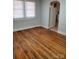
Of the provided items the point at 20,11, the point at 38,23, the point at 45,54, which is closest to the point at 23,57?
the point at 45,54

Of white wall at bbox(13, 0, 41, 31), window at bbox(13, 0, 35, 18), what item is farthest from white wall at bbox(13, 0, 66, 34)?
window at bbox(13, 0, 35, 18)

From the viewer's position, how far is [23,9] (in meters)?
6.17

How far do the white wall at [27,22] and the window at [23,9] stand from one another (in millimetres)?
324

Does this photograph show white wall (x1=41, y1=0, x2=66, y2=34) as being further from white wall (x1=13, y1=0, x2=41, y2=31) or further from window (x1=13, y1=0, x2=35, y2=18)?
window (x1=13, y1=0, x2=35, y2=18)

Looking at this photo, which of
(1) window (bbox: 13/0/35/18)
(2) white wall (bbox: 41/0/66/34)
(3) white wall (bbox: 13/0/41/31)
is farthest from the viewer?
(3) white wall (bbox: 13/0/41/31)

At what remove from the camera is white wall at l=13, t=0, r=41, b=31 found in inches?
236

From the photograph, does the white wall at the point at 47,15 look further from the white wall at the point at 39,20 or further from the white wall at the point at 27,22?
the white wall at the point at 27,22

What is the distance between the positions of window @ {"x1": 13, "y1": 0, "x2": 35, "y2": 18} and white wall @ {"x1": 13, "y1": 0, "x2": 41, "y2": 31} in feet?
1.06

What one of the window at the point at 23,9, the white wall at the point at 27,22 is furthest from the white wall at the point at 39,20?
the window at the point at 23,9
